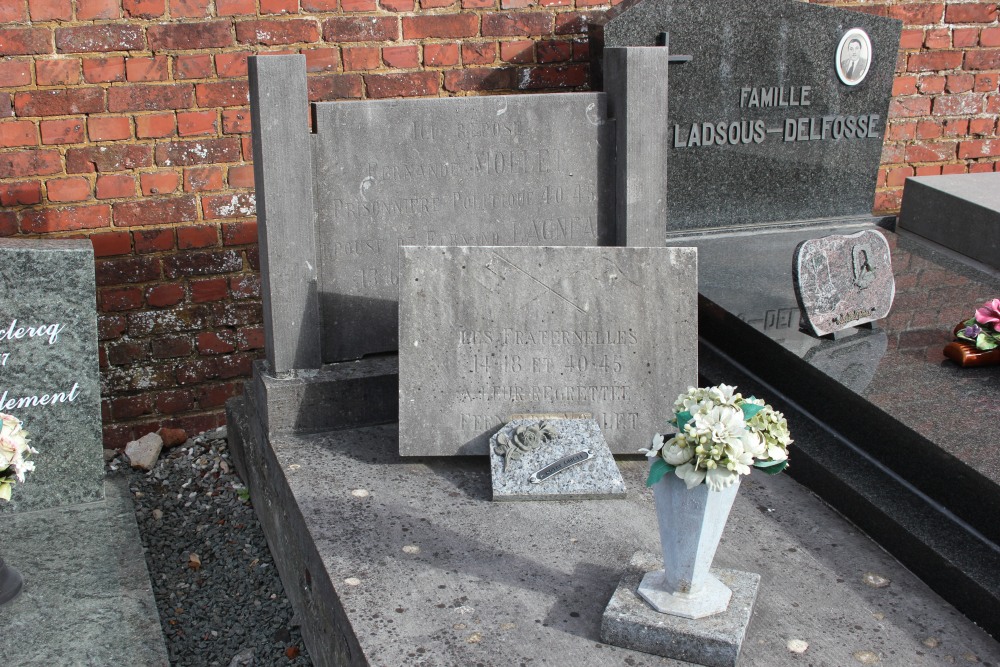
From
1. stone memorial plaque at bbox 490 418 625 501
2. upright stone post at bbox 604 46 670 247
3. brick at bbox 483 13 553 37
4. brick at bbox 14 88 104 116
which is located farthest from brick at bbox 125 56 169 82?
stone memorial plaque at bbox 490 418 625 501

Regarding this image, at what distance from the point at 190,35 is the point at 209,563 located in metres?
2.08

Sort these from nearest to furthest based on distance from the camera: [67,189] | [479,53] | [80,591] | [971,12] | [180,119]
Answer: [80,591] < [67,189] < [180,119] < [479,53] < [971,12]

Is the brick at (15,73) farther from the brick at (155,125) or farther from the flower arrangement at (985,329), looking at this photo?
the flower arrangement at (985,329)

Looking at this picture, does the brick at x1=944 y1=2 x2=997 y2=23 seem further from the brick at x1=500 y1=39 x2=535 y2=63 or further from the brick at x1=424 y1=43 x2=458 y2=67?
the brick at x1=424 y1=43 x2=458 y2=67

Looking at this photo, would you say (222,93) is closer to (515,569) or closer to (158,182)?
(158,182)

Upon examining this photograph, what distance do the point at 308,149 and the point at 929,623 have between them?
2.32 meters

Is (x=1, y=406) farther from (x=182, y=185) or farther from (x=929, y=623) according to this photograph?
(x=929, y=623)

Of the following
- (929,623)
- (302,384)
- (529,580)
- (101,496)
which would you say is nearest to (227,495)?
(101,496)

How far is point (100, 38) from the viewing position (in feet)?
12.9

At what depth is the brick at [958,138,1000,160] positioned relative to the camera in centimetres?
570

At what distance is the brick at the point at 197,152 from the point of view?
4160mm

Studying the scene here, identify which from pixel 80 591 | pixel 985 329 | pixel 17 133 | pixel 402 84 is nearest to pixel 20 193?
pixel 17 133

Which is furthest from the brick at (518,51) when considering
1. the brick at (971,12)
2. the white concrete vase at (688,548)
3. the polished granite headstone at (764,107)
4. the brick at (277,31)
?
the white concrete vase at (688,548)

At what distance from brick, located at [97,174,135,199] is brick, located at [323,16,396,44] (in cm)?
101
